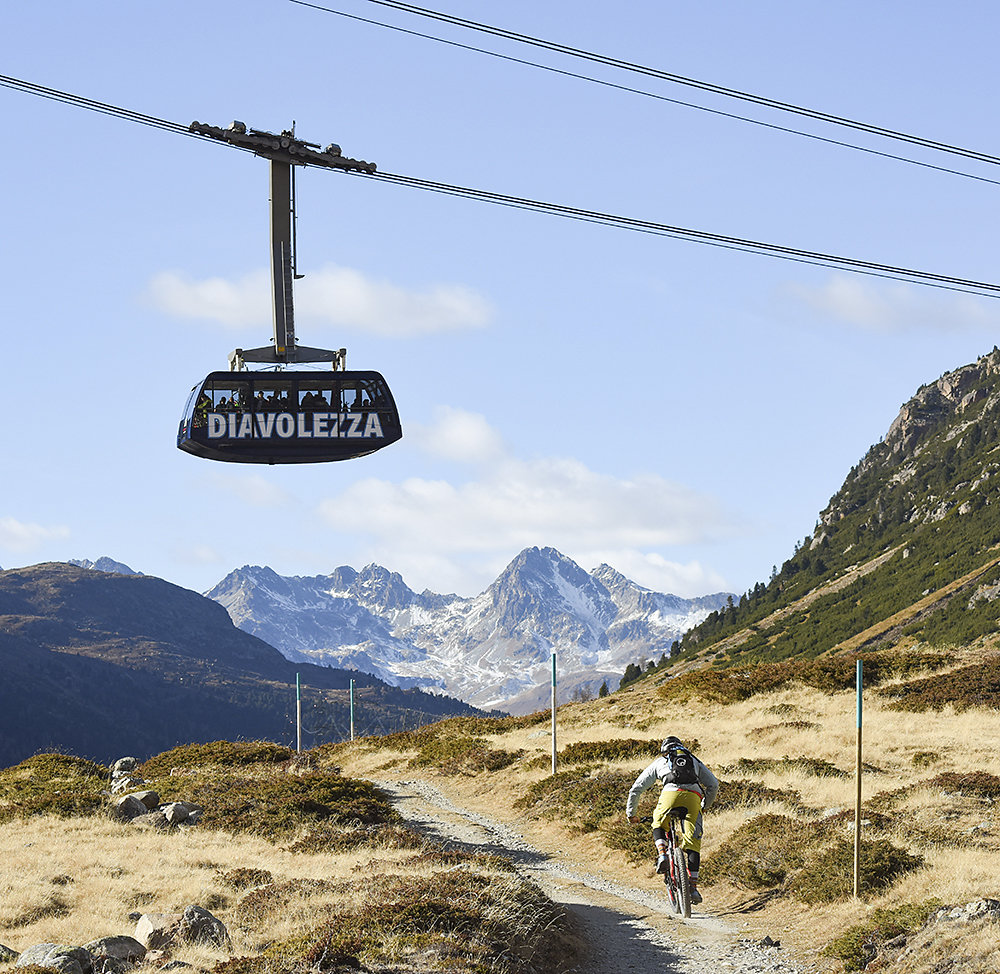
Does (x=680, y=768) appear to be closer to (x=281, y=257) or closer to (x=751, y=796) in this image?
(x=751, y=796)

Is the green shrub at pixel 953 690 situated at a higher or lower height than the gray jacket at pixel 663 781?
lower

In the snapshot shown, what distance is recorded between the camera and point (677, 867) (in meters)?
18.7

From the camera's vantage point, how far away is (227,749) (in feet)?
152

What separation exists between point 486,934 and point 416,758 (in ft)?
97.6

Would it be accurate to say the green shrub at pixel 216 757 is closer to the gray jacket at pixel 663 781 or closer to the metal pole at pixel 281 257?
the metal pole at pixel 281 257

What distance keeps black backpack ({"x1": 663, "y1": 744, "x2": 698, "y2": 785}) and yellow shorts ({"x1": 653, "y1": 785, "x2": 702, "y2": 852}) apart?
0.15 meters

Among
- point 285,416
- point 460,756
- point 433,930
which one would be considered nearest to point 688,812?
point 433,930

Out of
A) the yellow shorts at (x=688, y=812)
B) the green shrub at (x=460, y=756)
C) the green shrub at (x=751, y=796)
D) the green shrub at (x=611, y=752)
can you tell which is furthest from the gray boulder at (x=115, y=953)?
the green shrub at (x=460, y=756)

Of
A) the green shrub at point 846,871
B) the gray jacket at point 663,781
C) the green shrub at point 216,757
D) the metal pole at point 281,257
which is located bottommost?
the green shrub at point 216,757

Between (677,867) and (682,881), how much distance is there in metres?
0.23

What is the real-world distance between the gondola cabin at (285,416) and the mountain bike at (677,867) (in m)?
11.2

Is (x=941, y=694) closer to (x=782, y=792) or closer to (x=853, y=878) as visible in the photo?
(x=782, y=792)

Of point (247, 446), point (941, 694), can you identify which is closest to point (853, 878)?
point (247, 446)

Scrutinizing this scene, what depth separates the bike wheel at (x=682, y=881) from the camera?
18516 mm
